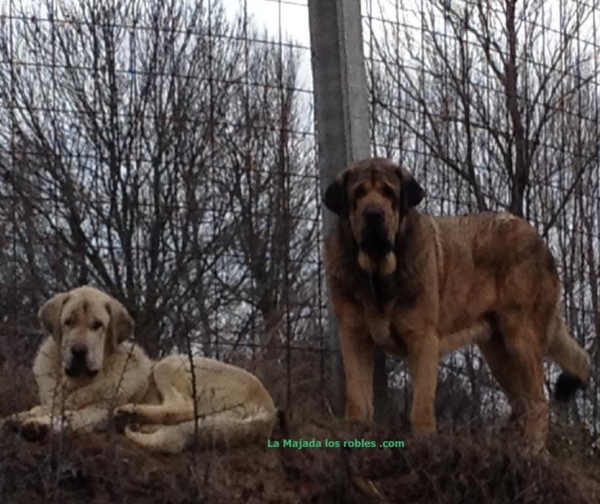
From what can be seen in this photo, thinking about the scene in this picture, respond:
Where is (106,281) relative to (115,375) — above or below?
above

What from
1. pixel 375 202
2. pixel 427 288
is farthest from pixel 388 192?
pixel 427 288

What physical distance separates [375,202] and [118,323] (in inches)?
70.4

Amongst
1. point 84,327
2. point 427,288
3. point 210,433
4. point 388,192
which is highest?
point 388,192

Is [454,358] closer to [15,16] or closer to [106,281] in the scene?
[106,281]

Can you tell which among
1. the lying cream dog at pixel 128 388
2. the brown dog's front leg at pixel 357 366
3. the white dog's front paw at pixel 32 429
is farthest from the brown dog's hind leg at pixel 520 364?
the white dog's front paw at pixel 32 429

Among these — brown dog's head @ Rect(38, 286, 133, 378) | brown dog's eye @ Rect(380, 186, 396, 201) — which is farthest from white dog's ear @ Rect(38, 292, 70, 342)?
brown dog's eye @ Rect(380, 186, 396, 201)

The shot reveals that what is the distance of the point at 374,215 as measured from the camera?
8367 millimetres

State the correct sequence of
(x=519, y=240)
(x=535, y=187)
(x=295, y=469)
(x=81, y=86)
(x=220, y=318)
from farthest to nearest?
1. (x=535, y=187)
2. (x=81, y=86)
3. (x=220, y=318)
4. (x=519, y=240)
5. (x=295, y=469)

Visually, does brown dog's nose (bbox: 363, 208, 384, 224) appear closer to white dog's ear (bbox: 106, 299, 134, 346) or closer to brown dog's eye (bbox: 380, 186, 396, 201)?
brown dog's eye (bbox: 380, 186, 396, 201)

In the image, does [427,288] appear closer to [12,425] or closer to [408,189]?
[408,189]

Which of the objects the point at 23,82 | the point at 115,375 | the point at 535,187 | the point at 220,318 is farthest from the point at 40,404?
the point at 535,187

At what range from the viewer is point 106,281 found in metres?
10.4

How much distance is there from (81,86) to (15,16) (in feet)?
2.98

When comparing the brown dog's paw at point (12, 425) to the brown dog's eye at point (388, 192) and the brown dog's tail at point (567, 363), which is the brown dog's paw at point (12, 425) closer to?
the brown dog's eye at point (388, 192)
